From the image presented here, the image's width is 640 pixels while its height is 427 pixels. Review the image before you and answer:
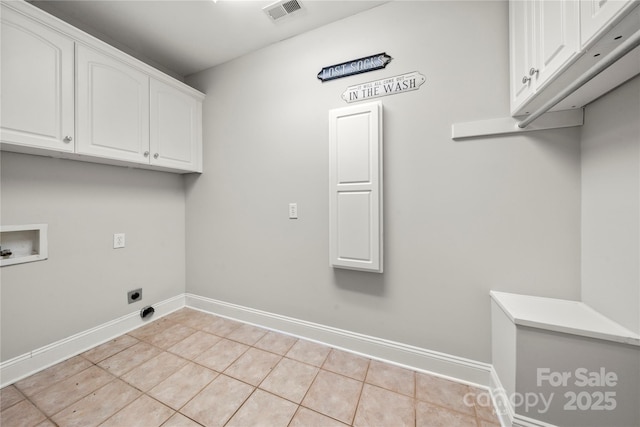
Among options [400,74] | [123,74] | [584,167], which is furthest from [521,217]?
[123,74]

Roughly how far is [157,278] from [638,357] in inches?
129

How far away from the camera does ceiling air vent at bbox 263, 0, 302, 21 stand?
1.65m

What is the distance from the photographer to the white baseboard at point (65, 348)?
147cm

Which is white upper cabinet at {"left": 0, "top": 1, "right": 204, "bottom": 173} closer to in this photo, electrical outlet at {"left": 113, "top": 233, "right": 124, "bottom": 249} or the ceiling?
the ceiling

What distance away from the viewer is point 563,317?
1.10 m

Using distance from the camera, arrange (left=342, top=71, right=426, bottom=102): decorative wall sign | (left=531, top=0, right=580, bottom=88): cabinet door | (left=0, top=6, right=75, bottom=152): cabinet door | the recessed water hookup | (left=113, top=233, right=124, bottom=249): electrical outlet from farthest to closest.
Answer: the recessed water hookup < (left=113, top=233, right=124, bottom=249): electrical outlet < (left=342, top=71, right=426, bottom=102): decorative wall sign < (left=0, top=6, right=75, bottom=152): cabinet door < (left=531, top=0, right=580, bottom=88): cabinet door

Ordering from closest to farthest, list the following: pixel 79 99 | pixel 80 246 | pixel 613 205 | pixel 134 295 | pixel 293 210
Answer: pixel 613 205, pixel 79 99, pixel 80 246, pixel 293 210, pixel 134 295

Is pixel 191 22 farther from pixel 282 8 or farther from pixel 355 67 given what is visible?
pixel 355 67

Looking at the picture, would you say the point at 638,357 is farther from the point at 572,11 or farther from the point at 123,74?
the point at 123,74

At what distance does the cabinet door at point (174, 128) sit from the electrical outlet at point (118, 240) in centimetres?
71

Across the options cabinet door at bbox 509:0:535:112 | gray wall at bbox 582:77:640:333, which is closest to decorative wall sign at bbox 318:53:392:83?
cabinet door at bbox 509:0:535:112

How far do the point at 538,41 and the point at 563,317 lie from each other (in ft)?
4.33

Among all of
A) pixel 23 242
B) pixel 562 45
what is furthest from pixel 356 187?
pixel 23 242

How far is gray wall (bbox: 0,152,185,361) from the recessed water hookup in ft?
0.19
